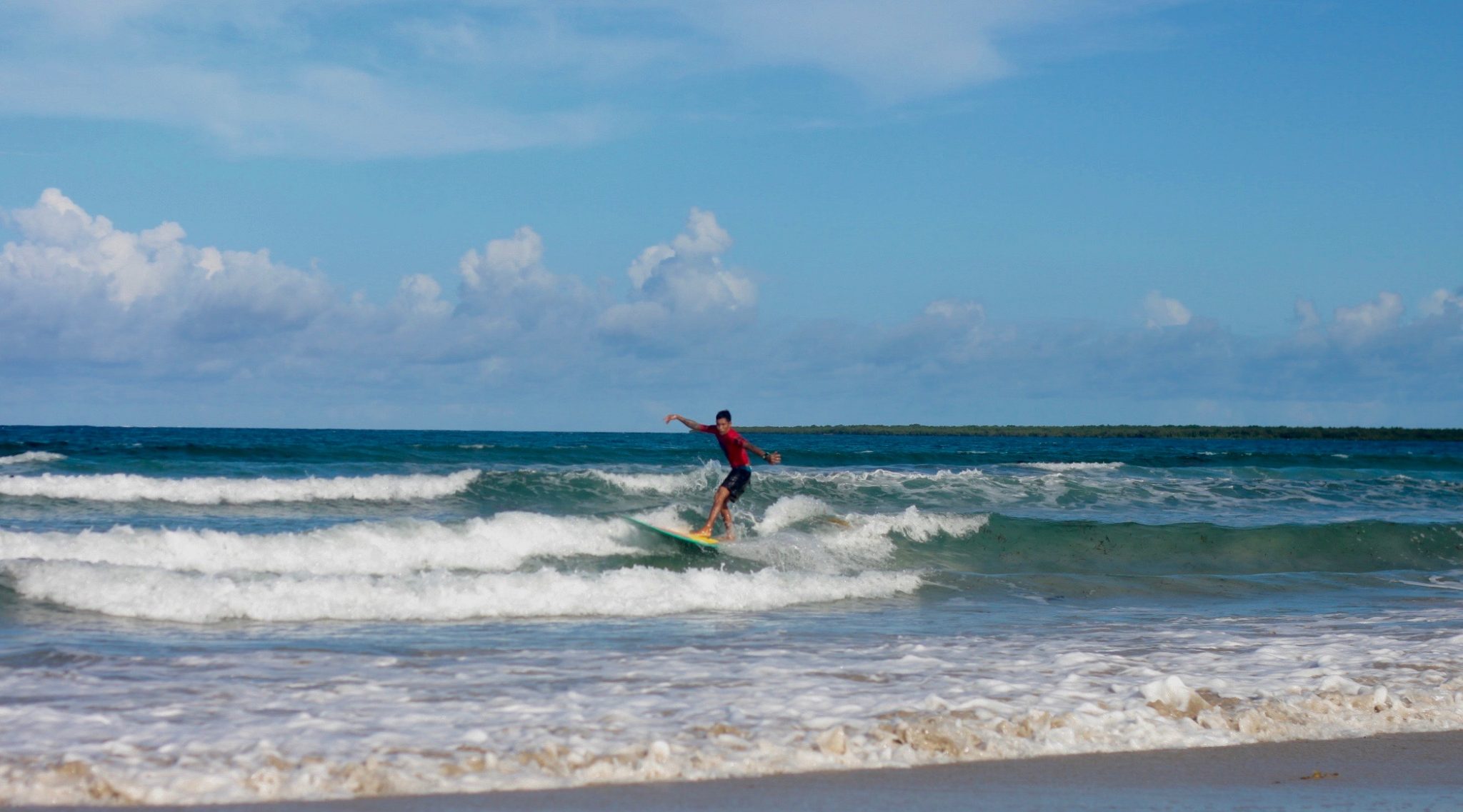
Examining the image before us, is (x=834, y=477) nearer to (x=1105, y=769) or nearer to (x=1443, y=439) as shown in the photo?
(x=1105, y=769)

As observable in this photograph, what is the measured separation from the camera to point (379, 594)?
11.0 m

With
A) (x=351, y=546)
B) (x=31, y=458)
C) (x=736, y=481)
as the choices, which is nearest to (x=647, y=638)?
(x=351, y=546)

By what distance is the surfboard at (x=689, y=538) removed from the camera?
15.9 metres

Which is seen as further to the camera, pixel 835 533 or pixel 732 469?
pixel 835 533

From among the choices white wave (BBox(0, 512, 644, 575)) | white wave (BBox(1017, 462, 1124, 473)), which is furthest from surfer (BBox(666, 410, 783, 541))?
white wave (BBox(1017, 462, 1124, 473))

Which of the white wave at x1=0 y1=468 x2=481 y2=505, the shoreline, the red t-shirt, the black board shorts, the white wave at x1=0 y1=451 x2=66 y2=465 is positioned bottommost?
the shoreline

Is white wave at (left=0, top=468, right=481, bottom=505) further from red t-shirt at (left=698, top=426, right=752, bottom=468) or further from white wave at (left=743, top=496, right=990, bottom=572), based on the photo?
red t-shirt at (left=698, top=426, right=752, bottom=468)

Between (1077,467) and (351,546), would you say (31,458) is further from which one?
(1077,467)

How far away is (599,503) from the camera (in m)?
23.7

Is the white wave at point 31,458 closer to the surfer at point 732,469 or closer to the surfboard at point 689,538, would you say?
the surfboard at point 689,538

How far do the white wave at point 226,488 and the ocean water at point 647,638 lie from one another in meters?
0.10

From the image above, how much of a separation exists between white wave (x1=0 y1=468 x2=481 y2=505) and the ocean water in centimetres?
10

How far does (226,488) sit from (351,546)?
9.52 meters

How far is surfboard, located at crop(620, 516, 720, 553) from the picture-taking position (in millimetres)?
15883
